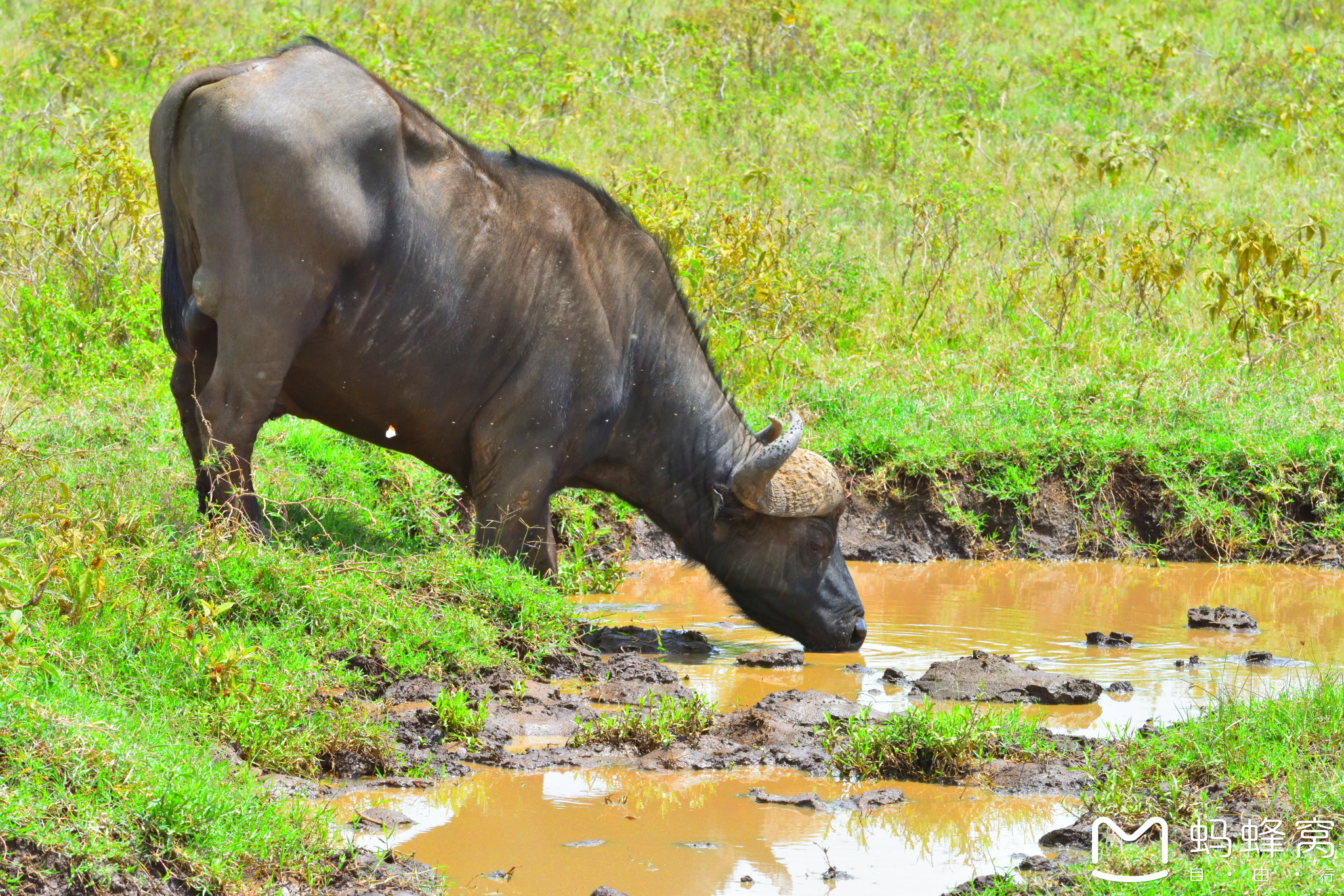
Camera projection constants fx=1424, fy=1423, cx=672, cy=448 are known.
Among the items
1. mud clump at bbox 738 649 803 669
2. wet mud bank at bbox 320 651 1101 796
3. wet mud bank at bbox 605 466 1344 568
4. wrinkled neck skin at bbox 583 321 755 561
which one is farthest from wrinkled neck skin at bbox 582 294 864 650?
wet mud bank at bbox 605 466 1344 568

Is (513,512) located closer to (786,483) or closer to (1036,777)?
(786,483)

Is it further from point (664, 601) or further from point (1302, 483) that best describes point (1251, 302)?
point (664, 601)

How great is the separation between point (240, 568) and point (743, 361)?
16.3ft

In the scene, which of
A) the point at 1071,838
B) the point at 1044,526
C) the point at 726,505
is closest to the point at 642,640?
the point at 726,505

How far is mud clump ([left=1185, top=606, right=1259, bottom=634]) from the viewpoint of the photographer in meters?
6.65

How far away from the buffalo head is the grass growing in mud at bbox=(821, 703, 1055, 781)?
1.66 metres

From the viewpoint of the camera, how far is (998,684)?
5500mm

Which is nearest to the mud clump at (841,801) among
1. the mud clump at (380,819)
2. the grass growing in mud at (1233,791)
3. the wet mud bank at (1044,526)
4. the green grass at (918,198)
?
the grass growing in mud at (1233,791)

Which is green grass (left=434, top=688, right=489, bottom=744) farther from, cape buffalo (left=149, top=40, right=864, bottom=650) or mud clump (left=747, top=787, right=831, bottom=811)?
cape buffalo (left=149, top=40, right=864, bottom=650)

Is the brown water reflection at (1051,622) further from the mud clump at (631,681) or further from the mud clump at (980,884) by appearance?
the mud clump at (980,884)

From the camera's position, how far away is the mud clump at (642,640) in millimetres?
6035

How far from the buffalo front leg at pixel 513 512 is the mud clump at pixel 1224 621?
3.10 metres

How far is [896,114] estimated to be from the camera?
14258mm

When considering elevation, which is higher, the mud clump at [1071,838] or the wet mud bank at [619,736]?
the mud clump at [1071,838]
